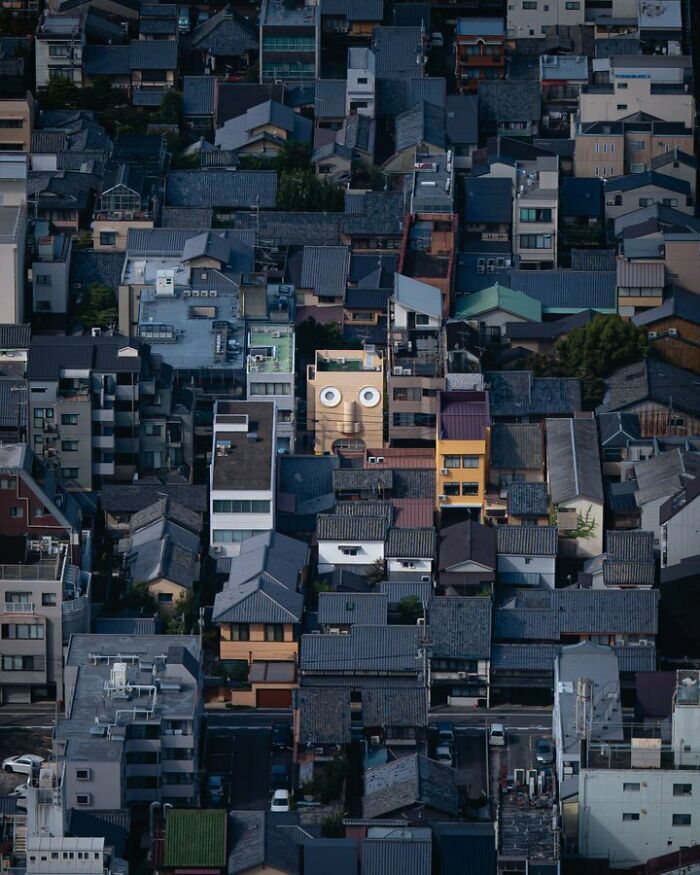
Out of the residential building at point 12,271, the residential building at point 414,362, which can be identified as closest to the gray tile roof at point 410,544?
the residential building at point 414,362

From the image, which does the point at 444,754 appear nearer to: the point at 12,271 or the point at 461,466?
the point at 461,466

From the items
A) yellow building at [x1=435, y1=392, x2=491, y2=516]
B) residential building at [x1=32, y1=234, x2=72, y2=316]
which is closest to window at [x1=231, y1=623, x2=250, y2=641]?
yellow building at [x1=435, y1=392, x2=491, y2=516]

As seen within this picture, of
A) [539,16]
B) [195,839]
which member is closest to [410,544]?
[195,839]

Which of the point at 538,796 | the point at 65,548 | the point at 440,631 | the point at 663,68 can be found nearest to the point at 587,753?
the point at 538,796

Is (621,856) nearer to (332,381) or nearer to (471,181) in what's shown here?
(332,381)

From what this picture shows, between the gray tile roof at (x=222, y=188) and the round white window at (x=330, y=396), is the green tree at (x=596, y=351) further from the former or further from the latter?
the gray tile roof at (x=222, y=188)
